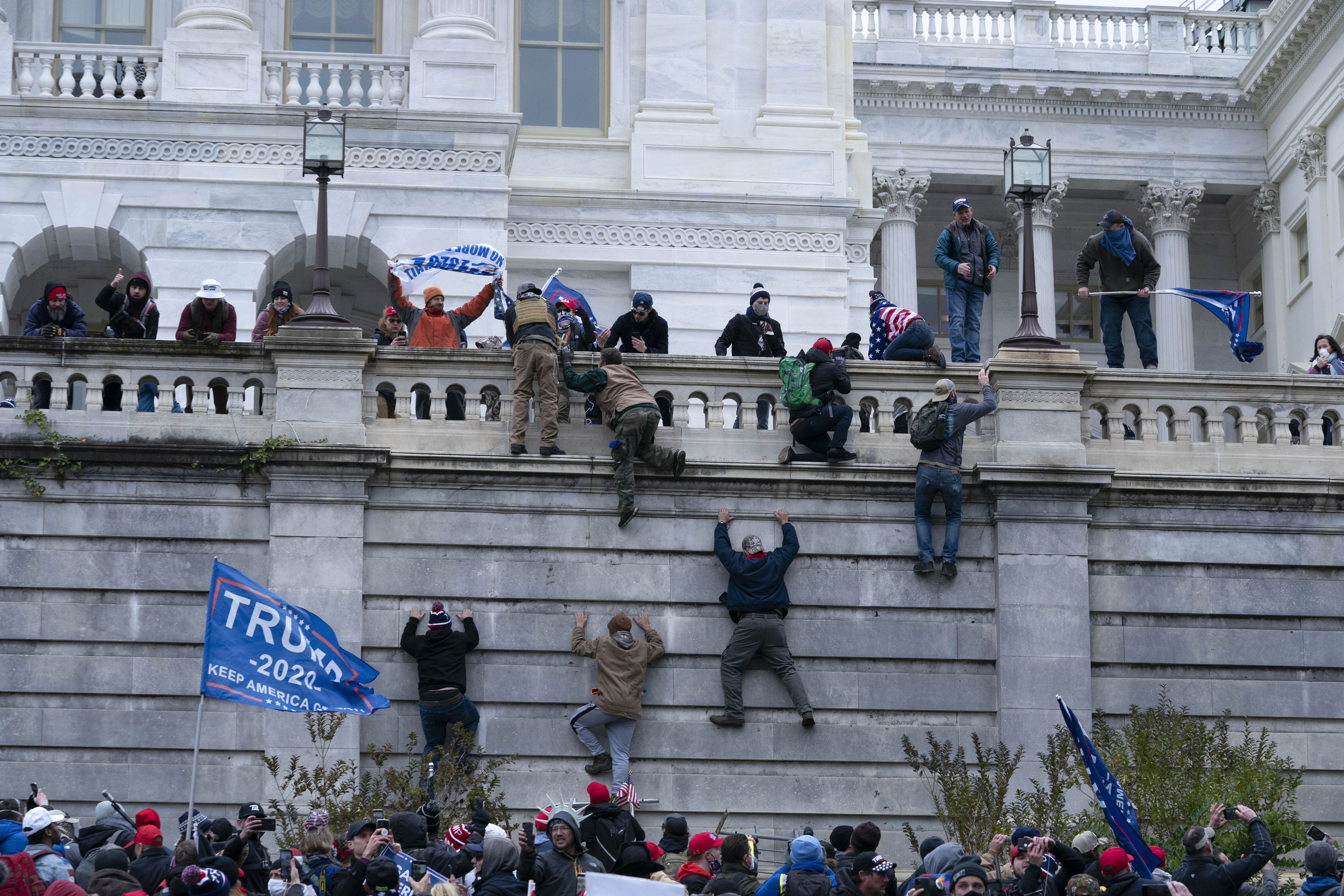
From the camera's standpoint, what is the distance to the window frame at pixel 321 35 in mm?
34938

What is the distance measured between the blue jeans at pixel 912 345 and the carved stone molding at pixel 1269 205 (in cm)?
3032

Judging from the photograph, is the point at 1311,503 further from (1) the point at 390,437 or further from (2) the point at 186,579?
(2) the point at 186,579

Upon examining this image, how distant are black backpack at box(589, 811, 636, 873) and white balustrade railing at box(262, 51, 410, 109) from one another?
16.8 meters

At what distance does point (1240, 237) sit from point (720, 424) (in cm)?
3518

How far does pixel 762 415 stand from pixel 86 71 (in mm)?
13716

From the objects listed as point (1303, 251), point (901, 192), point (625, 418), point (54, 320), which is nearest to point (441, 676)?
point (625, 418)

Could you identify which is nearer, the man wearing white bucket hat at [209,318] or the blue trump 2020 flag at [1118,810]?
the blue trump 2020 flag at [1118,810]

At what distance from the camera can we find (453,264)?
1116 inches

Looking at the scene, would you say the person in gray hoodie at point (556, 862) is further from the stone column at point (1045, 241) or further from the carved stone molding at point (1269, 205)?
the carved stone molding at point (1269, 205)

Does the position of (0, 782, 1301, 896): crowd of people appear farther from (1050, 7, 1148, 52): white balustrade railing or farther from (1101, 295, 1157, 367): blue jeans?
(1050, 7, 1148, 52): white balustrade railing

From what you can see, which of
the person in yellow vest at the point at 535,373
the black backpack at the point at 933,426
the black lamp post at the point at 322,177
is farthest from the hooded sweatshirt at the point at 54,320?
the black backpack at the point at 933,426

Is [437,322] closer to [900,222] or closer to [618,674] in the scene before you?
[618,674]

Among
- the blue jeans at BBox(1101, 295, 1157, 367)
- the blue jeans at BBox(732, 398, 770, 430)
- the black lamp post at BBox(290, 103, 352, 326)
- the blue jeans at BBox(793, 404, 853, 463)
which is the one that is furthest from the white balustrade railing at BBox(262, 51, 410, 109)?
Answer: the blue jeans at BBox(1101, 295, 1157, 367)

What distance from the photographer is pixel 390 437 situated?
2369 centimetres
